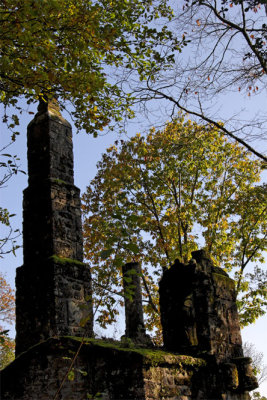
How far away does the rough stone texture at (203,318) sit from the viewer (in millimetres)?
6082

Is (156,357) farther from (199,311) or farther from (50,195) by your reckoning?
(50,195)

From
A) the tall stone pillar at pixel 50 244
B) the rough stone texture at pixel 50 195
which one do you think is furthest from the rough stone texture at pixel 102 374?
the rough stone texture at pixel 50 195

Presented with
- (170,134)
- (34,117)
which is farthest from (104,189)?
(34,117)

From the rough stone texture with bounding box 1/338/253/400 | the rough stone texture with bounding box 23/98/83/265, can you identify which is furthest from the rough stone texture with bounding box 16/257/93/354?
the rough stone texture with bounding box 1/338/253/400

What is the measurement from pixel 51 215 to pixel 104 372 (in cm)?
262

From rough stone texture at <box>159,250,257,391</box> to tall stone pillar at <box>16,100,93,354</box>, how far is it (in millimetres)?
1283

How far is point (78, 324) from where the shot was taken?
5.95 metres

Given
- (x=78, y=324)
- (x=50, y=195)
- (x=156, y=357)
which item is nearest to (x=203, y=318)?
(x=156, y=357)

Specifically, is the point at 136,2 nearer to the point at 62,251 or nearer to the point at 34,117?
the point at 34,117

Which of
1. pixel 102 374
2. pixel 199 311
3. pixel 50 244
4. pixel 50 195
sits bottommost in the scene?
pixel 102 374

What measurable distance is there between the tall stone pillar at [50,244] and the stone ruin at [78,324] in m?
0.01

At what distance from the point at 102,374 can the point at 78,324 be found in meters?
1.18

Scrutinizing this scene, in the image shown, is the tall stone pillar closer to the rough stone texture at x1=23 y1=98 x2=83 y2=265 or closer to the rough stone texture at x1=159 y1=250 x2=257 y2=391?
the rough stone texture at x1=23 y1=98 x2=83 y2=265

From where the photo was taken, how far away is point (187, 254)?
15.9m
